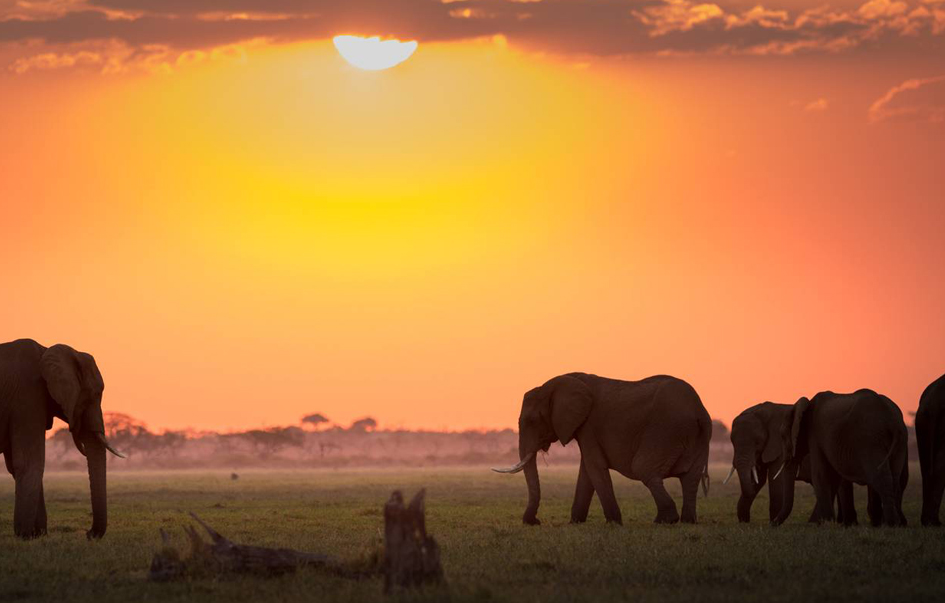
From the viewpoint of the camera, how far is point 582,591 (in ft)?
59.6

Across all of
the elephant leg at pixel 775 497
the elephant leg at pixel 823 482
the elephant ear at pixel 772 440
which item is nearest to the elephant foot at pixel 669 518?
the elephant leg at pixel 823 482

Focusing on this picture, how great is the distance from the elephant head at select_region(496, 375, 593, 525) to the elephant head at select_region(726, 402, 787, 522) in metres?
4.10

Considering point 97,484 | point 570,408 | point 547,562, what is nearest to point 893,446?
point 570,408

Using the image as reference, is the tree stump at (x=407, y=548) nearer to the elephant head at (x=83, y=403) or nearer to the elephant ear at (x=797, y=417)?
the elephant head at (x=83, y=403)

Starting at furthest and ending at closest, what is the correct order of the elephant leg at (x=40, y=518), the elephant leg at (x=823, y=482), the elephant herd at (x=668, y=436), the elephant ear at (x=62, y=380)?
the elephant leg at (x=823, y=482) → the elephant leg at (x=40, y=518) → the elephant herd at (x=668, y=436) → the elephant ear at (x=62, y=380)

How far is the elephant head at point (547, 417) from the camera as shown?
31.6m

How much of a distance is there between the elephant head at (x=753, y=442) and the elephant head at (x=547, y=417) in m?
4.10

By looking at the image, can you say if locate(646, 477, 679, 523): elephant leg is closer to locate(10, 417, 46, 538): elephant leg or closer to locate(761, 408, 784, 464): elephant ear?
locate(761, 408, 784, 464): elephant ear

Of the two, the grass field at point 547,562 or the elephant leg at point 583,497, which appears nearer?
the grass field at point 547,562

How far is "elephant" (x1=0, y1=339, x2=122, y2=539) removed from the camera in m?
25.7

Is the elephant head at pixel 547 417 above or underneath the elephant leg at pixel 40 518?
above

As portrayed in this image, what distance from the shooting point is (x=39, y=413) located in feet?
85.9

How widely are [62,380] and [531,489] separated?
35.8ft

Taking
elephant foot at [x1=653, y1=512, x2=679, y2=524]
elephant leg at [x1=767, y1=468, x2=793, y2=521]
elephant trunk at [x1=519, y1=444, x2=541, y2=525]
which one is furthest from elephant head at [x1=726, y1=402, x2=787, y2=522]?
elephant trunk at [x1=519, y1=444, x2=541, y2=525]
